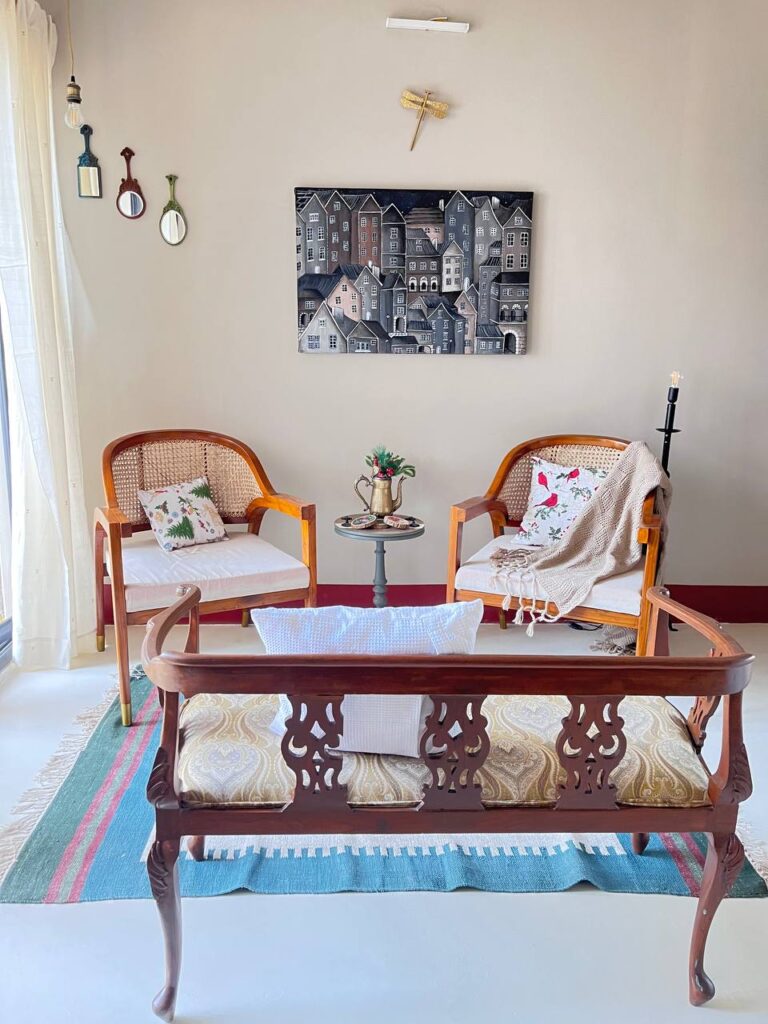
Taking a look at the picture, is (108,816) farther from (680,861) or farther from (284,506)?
(680,861)

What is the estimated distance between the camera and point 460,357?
3.75 meters

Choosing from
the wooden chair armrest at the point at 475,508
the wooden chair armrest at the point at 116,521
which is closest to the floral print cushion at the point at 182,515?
the wooden chair armrest at the point at 116,521

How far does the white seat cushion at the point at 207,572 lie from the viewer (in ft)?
9.33

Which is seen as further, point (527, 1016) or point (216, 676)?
point (527, 1016)

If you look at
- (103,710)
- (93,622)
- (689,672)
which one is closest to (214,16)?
(93,622)

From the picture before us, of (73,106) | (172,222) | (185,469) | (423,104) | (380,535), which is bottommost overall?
(380,535)

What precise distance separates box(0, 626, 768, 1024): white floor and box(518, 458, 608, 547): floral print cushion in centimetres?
168

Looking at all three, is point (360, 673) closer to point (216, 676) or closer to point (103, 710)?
point (216, 676)

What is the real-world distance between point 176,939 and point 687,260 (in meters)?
3.38

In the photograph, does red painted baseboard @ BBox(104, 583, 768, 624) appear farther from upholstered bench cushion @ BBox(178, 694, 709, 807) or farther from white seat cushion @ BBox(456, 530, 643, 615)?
upholstered bench cushion @ BBox(178, 694, 709, 807)

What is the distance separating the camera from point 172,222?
3.59 meters

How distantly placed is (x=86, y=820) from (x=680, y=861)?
1.58 m

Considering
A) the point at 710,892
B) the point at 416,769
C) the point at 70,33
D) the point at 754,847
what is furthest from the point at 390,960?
the point at 70,33

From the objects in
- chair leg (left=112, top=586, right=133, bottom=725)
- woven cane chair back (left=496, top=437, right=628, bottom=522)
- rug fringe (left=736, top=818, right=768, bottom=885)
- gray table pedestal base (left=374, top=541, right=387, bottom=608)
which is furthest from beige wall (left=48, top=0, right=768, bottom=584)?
rug fringe (left=736, top=818, right=768, bottom=885)
